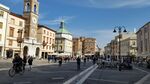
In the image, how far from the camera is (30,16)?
262 feet

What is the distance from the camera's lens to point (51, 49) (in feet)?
344

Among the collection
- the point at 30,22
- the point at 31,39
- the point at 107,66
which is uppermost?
the point at 30,22

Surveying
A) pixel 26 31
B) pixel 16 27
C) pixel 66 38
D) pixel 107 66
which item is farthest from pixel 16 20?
pixel 66 38

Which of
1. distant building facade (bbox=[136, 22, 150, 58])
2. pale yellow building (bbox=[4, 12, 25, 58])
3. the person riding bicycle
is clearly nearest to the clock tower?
pale yellow building (bbox=[4, 12, 25, 58])

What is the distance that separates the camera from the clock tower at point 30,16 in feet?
262

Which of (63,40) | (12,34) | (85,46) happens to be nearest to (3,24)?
(12,34)

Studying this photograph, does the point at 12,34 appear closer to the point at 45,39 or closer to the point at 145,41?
the point at 45,39

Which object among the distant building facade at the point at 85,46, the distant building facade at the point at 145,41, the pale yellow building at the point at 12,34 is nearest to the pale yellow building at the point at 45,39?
the pale yellow building at the point at 12,34

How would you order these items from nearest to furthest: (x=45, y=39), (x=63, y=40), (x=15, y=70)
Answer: (x=15, y=70)
(x=45, y=39)
(x=63, y=40)

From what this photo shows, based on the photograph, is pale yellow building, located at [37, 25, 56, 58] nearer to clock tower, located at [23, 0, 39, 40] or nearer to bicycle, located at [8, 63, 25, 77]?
clock tower, located at [23, 0, 39, 40]

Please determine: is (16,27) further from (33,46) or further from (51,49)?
(51,49)

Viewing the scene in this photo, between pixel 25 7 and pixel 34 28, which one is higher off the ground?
pixel 25 7

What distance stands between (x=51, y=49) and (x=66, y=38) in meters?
30.9

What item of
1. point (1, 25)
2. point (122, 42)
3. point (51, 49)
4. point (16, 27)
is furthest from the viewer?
point (122, 42)
